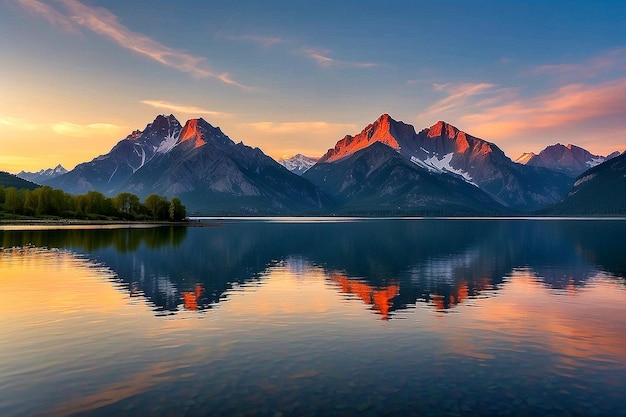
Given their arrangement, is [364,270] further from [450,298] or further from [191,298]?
[191,298]

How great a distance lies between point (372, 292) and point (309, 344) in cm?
2548

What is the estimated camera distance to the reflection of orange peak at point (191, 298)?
49.7 metres

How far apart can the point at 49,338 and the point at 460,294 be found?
139 ft

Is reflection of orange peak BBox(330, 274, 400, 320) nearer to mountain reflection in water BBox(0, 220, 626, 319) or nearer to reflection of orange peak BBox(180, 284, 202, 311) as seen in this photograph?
mountain reflection in water BBox(0, 220, 626, 319)

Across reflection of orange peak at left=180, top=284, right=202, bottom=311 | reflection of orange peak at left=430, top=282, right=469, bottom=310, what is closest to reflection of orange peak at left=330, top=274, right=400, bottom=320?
reflection of orange peak at left=430, top=282, right=469, bottom=310

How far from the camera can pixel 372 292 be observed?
59.4m

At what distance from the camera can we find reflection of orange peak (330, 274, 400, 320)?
5018 centimetres

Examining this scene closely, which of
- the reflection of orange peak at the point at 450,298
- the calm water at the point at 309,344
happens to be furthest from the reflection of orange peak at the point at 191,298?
the reflection of orange peak at the point at 450,298

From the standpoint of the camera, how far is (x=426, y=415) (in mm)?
22547

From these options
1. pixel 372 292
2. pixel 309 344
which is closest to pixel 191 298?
pixel 372 292

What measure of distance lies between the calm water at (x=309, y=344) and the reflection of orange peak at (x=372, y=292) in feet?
0.81

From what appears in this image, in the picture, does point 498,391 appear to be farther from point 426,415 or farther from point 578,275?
point 578,275

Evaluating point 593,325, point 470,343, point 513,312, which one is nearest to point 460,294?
point 513,312

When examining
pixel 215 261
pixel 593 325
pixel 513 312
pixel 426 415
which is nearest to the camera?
pixel 426 415
